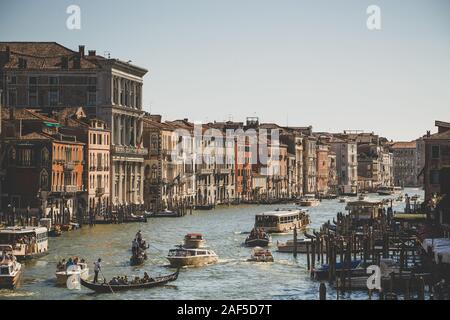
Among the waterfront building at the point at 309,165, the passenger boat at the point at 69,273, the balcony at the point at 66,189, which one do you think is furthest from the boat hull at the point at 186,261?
the waterfront building at the point at 309,165

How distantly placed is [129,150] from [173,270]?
2610 centimetres

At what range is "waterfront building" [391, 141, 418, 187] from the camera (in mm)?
122225

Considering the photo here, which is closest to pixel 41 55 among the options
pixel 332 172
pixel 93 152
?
pixel 93 152

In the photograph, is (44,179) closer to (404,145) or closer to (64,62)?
(64,62)

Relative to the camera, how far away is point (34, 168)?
4228 centimetres

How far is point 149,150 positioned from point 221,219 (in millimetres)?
10994

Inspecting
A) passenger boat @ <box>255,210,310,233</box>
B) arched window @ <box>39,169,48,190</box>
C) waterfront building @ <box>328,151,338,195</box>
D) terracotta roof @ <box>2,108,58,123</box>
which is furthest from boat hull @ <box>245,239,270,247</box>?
waterfront building @ <box>328,151,338,195</box>

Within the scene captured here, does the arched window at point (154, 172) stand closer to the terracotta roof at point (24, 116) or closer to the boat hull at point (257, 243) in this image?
the terracotta roof at point (24, 116)

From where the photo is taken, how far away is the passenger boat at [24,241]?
2981cm

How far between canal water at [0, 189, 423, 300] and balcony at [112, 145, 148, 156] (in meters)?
8.75

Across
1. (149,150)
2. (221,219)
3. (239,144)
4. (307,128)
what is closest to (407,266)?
(221,219)

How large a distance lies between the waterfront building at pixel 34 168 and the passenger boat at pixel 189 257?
39.3ft

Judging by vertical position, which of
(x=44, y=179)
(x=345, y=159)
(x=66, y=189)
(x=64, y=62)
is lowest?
(x=66, y=189)

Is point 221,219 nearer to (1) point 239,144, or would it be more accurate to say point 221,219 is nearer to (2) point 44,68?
(2) point 44,68
